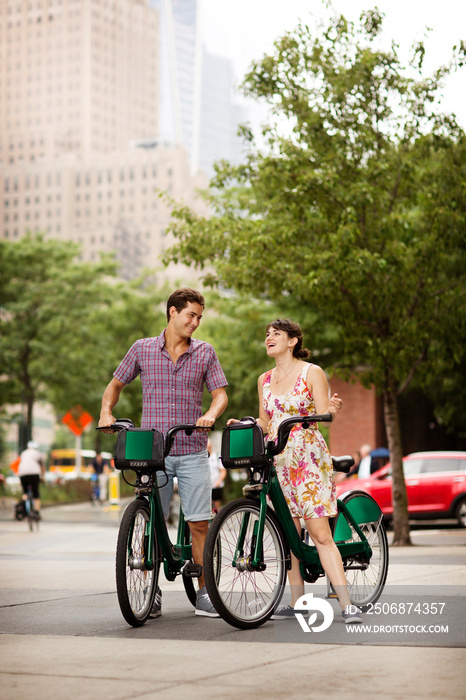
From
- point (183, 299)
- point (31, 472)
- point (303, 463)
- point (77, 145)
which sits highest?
point (77, 145)

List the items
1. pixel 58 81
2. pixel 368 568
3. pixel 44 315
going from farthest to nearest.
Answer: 1. pixel 58 81
2. pixel 44 315
3. pixel 368 568

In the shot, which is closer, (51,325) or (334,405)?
(334,405)

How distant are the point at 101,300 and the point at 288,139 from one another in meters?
25.7

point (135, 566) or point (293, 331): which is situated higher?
point (293, 331)

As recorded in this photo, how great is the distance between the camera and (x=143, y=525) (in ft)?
20.5

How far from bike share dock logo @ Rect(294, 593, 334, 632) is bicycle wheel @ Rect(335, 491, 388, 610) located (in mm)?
212

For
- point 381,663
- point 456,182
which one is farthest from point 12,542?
point 381,663

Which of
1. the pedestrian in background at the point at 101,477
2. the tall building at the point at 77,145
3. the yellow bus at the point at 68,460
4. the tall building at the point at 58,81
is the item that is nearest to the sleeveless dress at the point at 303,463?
the pedestrian in background at the point at 101,477

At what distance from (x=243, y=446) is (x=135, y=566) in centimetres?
95

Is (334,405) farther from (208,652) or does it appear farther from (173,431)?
(208,652)

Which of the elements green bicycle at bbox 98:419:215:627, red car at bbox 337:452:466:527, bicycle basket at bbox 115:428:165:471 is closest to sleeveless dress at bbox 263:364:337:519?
green bicycle at bbox 98:419:215:627

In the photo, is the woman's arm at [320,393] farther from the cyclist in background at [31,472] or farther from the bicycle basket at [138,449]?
the cyclist in background at [31,472]

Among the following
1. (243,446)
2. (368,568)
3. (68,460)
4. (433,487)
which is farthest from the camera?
(68,460)

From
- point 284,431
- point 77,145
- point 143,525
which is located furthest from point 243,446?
point 77,145
